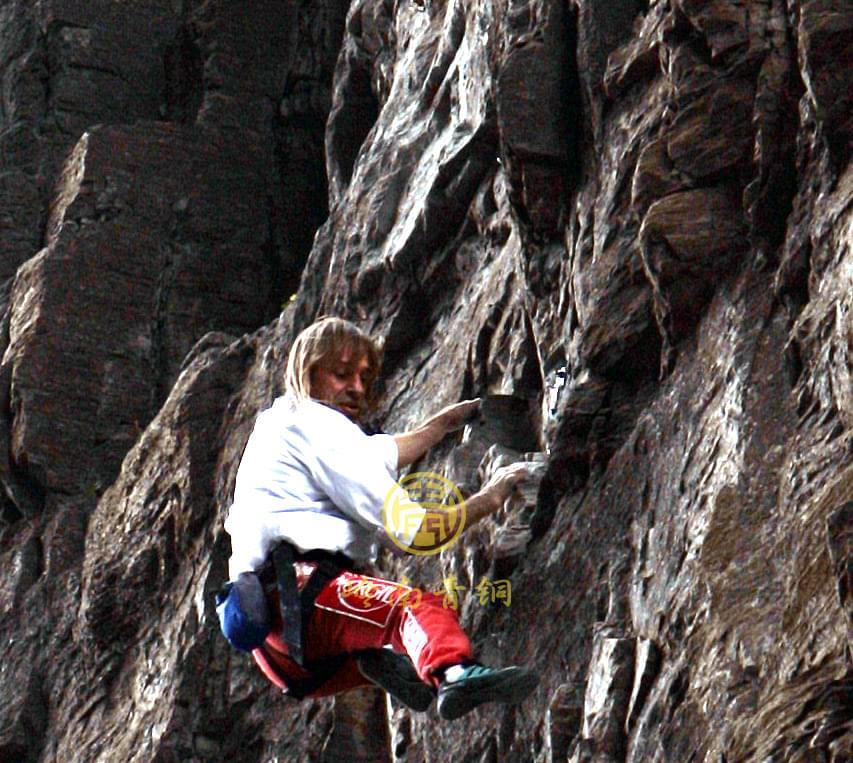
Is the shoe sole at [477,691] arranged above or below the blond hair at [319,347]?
below

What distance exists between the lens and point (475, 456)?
11742 millimetres

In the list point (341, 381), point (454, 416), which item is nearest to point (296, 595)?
point (341, 381)

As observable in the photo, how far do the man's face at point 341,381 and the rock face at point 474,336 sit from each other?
1.15 metres

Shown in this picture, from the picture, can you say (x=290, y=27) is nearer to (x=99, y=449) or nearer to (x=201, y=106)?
(x=201, y=106)

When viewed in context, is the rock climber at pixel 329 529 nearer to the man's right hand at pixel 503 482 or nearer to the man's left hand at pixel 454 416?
the man's right hand at pixel 503 482

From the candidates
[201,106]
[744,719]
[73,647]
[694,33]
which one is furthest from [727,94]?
[201,106]

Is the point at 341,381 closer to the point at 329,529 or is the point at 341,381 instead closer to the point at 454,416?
the point at 329,529

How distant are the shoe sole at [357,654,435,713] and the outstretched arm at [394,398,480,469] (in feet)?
4.42

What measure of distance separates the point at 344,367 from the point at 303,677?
1649 millimetres

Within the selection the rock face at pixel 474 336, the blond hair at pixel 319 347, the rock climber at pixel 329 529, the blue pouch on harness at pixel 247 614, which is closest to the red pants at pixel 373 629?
the rock climber at pixel 329 529

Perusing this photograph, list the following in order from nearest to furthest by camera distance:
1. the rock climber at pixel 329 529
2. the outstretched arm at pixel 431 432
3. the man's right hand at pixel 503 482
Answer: the rock climber at pixel 329 529
the man's right hand at pixel 503 482
the outstretched arm at pixel 431 432

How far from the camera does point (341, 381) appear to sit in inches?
419

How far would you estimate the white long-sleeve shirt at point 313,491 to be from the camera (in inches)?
398

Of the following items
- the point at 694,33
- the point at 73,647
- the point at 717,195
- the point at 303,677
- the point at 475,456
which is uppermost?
the point at 694,33
